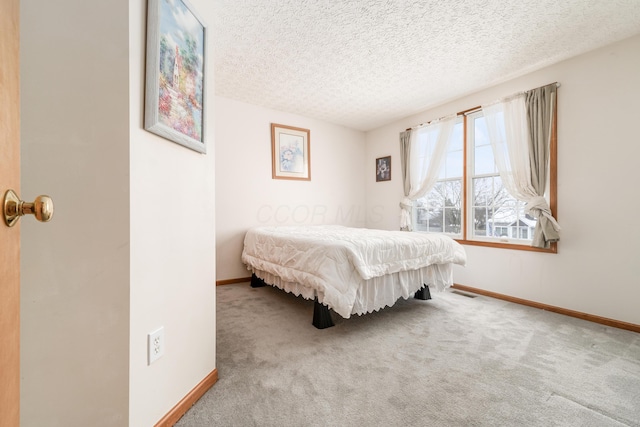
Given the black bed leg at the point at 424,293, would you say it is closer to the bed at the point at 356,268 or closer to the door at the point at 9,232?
the bed at the point at 356,268

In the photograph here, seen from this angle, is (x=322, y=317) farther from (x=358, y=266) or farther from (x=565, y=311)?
(x=565, y=311)

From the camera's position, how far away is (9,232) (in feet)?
1.58

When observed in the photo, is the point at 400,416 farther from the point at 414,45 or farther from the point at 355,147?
the point at 355,147

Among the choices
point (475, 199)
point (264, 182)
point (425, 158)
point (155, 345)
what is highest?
point (425, 158)

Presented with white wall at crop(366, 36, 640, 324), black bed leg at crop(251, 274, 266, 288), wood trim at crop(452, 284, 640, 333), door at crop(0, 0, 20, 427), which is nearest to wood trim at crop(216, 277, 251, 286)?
black bed leg at crop(251, 274, 266, 288)

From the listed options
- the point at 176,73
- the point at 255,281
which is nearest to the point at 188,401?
the point at 176,73

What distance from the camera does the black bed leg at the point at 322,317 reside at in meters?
2.17

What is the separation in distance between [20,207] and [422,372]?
1899 millimetres

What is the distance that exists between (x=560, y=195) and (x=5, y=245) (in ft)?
12.3

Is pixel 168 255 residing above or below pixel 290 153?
below

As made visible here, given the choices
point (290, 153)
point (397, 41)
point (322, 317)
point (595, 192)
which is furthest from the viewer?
point (290, 153)

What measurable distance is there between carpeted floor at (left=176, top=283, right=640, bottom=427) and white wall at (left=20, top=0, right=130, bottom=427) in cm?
56

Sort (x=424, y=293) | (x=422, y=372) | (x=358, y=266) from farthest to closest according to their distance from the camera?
1. (x=424, y=293)
2. (x=358, y=266)
3. (x=422, y=372)

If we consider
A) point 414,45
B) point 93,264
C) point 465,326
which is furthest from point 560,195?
point 93,264
